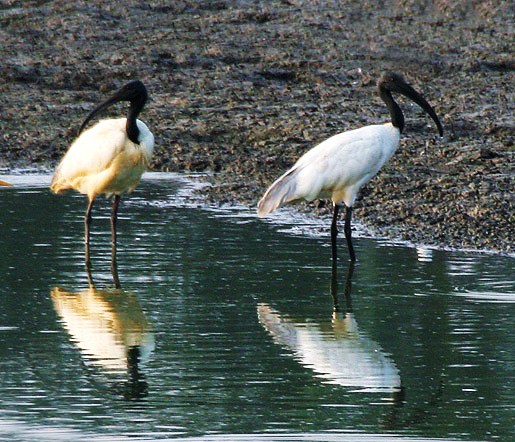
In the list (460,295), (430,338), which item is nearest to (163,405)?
(430,338)

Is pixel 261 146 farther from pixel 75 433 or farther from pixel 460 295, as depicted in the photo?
pixel 75 433

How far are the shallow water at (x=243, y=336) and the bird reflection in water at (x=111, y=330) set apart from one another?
0.05ft

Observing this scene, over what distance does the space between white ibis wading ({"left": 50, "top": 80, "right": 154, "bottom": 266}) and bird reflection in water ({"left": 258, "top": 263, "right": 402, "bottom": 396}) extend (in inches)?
99.1

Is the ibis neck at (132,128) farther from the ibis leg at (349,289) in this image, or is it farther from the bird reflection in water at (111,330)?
the ibis leg at (349,289)

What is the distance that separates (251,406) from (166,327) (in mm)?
1768

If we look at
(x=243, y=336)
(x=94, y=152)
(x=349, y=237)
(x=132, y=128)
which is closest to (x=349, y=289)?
(x=349, y=237)

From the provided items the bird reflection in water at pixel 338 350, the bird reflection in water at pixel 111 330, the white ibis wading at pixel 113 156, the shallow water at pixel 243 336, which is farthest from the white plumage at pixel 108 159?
the bird reflection in water at pixel 338 350

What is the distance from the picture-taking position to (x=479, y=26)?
64.0 ft

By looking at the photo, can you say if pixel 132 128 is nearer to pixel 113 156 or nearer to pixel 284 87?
pixel 113 156

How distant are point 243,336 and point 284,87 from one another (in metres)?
9.74

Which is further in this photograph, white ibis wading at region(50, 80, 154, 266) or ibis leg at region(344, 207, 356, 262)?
white ibis wading at region(50, 80, 154, 266)

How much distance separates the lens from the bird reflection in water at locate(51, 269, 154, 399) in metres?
6.82

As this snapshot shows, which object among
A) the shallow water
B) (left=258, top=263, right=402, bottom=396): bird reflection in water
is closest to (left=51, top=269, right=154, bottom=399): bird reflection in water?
the shallow water

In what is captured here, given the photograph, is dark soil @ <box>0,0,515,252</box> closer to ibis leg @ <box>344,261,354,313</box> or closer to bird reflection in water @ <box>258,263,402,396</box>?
ibis leg @ <box>344,261,354,313</box>
